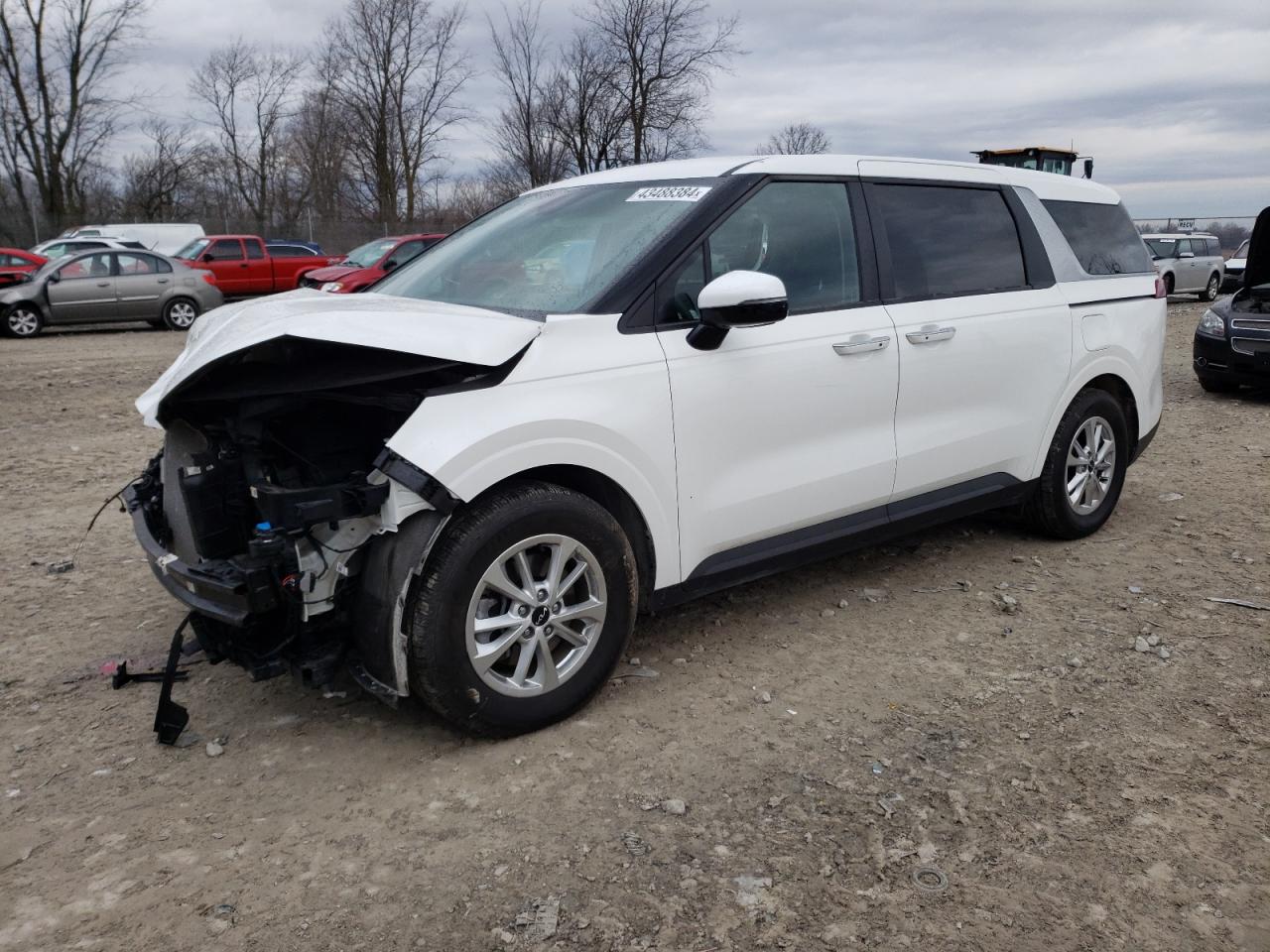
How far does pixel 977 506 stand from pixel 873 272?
129cm

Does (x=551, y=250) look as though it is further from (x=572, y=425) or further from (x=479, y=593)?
(x=479, y=593)

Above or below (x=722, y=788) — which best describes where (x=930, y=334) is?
above

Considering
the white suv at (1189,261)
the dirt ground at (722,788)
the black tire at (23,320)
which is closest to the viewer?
the dirt ground at (722,788)

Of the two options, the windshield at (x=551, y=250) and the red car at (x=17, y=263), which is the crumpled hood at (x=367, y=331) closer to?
the windshield at (x=551, y=250)

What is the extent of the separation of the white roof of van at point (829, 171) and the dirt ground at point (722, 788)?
6.10 feet

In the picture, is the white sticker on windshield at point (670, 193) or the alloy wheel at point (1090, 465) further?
the alloy wheel at point (1090, 465)

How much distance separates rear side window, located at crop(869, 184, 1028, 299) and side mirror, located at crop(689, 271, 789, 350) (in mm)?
1047

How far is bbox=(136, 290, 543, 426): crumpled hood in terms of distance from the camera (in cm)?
294

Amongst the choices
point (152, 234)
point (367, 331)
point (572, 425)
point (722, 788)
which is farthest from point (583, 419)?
point (152, 234)

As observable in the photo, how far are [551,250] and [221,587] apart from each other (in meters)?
1.77

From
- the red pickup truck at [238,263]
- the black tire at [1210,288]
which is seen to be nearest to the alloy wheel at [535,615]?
the red pickup truck at [238,263]

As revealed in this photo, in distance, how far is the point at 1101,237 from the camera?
5.27m

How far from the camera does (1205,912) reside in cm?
248

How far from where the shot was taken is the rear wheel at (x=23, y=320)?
53.4ft
